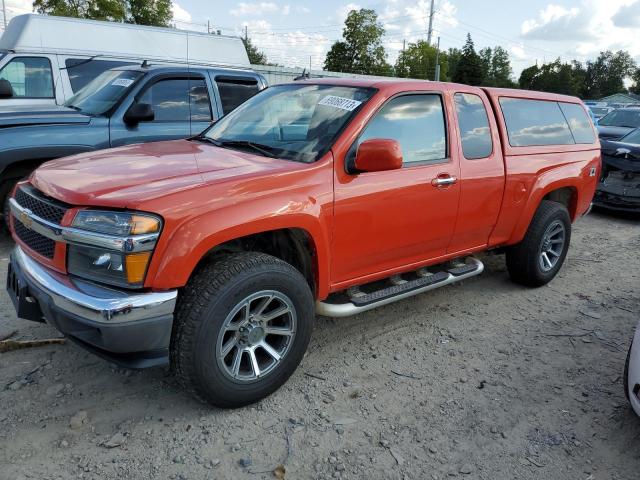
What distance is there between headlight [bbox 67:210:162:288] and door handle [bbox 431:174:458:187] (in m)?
1.96

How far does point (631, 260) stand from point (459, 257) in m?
2.99

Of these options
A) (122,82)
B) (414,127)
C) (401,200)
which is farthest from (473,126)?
(122,82)

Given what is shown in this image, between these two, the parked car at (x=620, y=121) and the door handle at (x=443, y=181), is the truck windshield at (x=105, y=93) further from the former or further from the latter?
the parked car at (x=620, y=121)

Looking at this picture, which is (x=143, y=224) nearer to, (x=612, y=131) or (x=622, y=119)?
(x=612, y=131)

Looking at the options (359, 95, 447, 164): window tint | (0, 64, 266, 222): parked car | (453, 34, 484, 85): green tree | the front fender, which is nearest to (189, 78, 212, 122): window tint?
(0, 64, 266, 222): parked car

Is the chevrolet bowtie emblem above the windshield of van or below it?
below

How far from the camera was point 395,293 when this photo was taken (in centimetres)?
354

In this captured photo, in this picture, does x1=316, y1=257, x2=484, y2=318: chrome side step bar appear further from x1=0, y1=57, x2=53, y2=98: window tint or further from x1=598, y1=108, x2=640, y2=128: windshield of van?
x1=598, y1=108, x2=640, y2=128: windshield of van

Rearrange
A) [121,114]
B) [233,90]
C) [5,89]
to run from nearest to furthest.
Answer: [121,114] → [233,90] → [5,89]

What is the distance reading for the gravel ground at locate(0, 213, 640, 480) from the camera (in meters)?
2.52

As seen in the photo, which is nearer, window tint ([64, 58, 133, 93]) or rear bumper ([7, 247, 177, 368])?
rear bumper ([7, 247, 177, 368])

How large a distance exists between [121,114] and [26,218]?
10.0ft

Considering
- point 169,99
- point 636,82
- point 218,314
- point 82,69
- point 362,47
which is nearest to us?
point 218,314

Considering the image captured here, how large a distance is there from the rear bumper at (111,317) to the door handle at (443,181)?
1.96 metres
